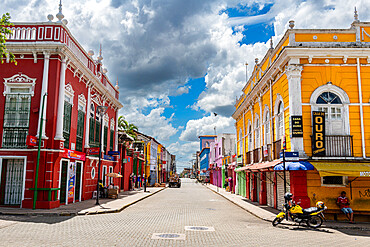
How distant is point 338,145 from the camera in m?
14.8

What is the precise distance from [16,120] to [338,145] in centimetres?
1550

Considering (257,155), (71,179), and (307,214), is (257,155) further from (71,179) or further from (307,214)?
(71,179)

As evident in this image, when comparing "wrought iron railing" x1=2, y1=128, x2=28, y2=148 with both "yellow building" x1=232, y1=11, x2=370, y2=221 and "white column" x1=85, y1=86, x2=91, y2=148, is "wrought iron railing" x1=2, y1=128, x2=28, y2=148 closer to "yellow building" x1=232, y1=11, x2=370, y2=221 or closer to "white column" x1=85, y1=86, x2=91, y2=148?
"white column" x1=85, y1=86, x2=91, y2=148

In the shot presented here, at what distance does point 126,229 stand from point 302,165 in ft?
24.5

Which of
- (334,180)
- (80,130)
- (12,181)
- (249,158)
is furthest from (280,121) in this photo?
(12,181)

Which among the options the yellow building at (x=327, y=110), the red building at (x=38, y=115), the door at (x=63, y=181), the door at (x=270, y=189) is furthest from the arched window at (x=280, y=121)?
the door at (x=63, y=181)

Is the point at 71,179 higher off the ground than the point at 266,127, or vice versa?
the point at 266,127

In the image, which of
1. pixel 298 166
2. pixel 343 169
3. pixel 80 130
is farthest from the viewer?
pixel 80 130

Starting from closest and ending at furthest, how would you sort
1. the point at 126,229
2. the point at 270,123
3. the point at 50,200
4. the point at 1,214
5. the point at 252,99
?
the point at 126,229 → the point at 1,214 → the point at 50,200 → the point at 270,123 → the point at 252,99

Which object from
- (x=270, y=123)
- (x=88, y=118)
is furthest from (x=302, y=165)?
(x=88, y=118)

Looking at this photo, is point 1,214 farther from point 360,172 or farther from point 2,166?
point 360,172

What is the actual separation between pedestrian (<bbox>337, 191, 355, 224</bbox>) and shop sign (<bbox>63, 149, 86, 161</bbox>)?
44.3 feet

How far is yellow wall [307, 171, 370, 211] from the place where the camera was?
14555 mm

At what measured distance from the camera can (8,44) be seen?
681 inches
